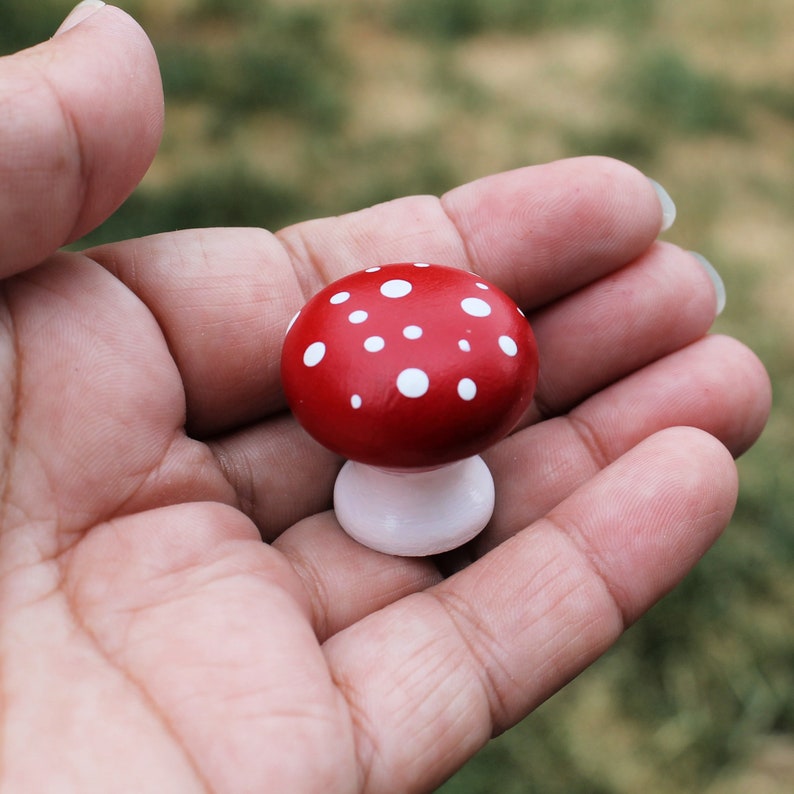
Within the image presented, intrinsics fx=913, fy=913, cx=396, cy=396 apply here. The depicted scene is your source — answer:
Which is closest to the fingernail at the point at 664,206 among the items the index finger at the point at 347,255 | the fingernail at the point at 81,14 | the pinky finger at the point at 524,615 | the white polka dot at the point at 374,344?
the index finger at the point at 347,255

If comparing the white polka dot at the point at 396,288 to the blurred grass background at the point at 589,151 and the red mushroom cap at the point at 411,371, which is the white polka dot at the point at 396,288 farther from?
the blurred grass background at the point at 589,151

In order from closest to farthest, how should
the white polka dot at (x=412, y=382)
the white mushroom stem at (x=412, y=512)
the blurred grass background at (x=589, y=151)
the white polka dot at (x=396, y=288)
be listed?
1. the white polka dot at (x=412, y=382)
2. the white polka dot at (x=396, y=288)
3. the white mushroom stem at (x=412, y=512)
4. the blurred grass background at (x=589, y=151)

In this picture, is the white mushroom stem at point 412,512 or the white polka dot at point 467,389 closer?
the white polka dot at point 467,389

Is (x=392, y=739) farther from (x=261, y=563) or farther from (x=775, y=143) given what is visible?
(x=775, y=143)

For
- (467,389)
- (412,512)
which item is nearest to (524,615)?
(412,512)

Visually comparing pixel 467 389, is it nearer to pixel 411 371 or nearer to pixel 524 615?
pixel 411 371

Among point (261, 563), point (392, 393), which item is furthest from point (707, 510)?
point (261, 563)
